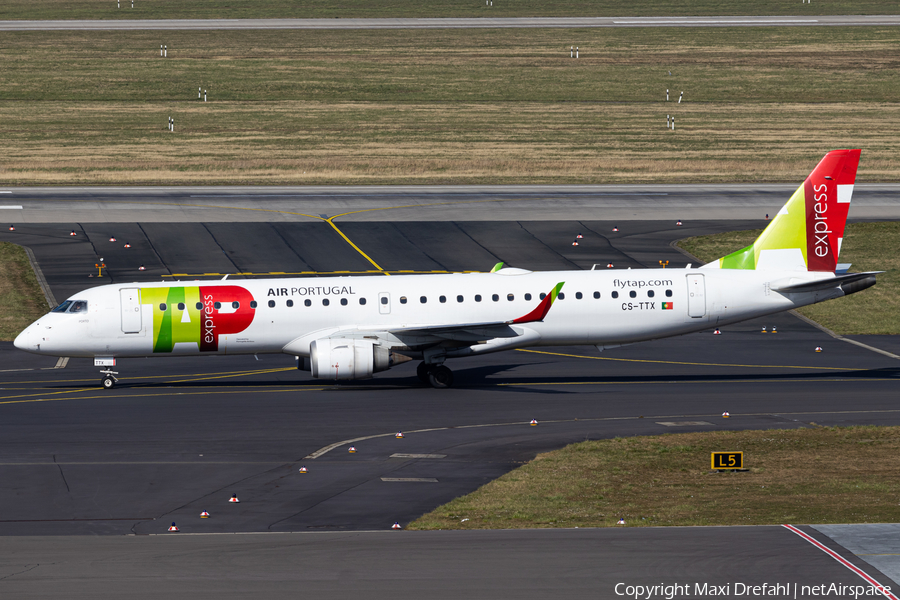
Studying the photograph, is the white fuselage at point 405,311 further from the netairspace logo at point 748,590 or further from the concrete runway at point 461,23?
the concrete runway at point 461,23

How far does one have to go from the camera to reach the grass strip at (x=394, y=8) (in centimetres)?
14500

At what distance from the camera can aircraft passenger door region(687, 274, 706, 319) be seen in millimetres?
38469

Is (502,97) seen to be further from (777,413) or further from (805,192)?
(777,413)

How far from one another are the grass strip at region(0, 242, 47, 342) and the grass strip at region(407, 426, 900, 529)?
2792 cm

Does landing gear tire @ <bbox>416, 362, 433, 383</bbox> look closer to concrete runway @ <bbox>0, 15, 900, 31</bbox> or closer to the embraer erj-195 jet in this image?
the embraer erj-195 jet

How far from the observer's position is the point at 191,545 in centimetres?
2050

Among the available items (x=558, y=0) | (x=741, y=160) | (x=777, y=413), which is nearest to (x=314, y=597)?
(x=777, y=413)

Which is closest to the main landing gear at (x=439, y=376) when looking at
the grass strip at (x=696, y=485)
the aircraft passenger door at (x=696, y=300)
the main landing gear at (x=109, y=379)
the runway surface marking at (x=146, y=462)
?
the aircraft passenger door at (x=696, y=300)

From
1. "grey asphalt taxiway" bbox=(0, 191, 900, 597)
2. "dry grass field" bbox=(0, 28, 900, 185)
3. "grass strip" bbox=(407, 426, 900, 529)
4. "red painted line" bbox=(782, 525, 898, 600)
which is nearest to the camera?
"red painted line" bbox=(782, 525, 898, 600)

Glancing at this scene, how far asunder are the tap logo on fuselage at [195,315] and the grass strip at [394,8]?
4458 inches

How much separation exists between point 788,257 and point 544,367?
32.7 ft

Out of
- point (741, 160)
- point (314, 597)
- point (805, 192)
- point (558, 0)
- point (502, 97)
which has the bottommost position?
point (314, 597)

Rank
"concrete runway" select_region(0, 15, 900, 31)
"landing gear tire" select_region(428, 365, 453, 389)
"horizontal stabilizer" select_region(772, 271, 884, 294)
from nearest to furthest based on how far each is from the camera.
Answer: "landing gear tire" select_region(428, 365, 453, 389) < "horizontal stabilizer" select_region(772, 271, 884, 294) < "concrete runway" select_region(0, 15, 900, 31)

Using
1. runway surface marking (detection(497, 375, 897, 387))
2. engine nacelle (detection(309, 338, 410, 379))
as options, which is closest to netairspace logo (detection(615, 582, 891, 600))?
engine nacelle (detection(309, 338, 410, 379))
